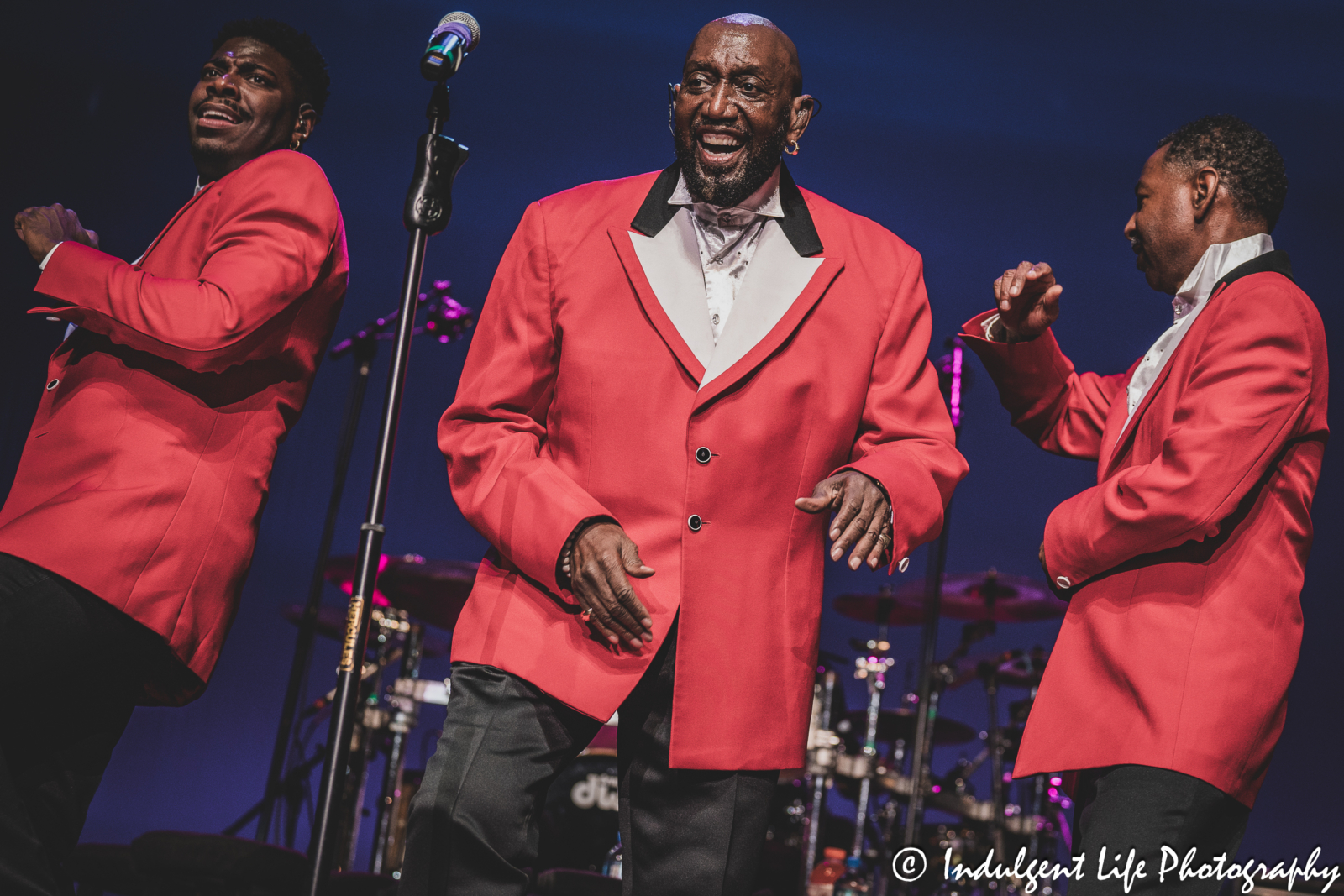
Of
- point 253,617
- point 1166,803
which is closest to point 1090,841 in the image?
point 1166,803

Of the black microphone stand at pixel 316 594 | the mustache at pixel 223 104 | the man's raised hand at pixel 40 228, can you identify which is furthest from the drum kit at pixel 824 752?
the man's raised hand at pixel 40 228

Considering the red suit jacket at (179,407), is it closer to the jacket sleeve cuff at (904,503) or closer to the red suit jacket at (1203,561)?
the jacket sleeve cuff at (904,503)

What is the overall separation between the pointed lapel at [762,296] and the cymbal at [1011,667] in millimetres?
4416

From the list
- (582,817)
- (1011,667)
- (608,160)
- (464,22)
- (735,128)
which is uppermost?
(608,160)

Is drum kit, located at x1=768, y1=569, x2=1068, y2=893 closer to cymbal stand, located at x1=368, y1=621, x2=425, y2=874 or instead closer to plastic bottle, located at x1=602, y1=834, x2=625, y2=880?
plastic bottle, located at x1=602, y1=834, x2=625, y2=880

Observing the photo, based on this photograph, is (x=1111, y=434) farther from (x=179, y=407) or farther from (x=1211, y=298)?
(x=179, y=407)

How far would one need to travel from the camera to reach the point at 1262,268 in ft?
7.36

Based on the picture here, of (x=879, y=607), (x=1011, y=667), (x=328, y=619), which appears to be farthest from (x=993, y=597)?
(x=328, y=619)

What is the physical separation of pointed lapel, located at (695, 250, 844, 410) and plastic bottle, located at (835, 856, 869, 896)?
390 cm

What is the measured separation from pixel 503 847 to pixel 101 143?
17.6 ft

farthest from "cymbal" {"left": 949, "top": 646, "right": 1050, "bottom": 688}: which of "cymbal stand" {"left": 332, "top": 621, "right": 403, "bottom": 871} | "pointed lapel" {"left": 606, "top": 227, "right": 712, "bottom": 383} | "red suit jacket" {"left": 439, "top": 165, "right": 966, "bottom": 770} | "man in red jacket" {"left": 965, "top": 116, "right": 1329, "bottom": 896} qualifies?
"pointed lapel" {"left": 606, "top": 227, "right": 712, "bottom": 383}

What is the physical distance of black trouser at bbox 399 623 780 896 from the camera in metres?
1.70

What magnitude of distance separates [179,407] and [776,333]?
1202 mm

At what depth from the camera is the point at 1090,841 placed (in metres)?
1.98
